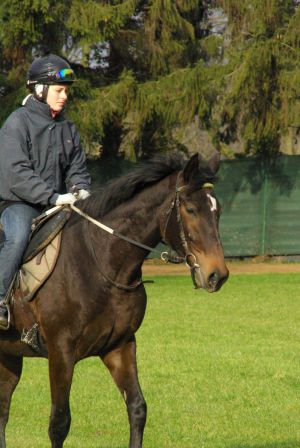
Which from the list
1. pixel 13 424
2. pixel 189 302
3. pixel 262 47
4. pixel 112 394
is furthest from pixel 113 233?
pixel 262 47

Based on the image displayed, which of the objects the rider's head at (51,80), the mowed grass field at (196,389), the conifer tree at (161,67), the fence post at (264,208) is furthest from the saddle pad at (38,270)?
the fence post at (264,208)

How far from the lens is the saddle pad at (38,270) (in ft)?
22.9

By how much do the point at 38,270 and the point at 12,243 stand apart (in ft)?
1.00

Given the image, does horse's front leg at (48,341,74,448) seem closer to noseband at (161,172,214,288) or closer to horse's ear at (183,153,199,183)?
noseband at (161,172,214,288)

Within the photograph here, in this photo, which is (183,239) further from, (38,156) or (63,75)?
(63,75)

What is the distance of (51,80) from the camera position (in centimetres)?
737

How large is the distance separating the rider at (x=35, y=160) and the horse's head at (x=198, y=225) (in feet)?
3.13

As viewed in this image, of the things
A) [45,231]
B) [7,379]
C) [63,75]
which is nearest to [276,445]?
[7,379]

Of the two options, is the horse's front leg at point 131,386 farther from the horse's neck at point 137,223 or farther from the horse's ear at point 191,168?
the horse's ear at point 191,168

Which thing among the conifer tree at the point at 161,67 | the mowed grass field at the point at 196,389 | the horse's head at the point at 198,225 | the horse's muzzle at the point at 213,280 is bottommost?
the conifer tree at the point at 161,67

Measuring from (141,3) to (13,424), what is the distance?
18.0 metres

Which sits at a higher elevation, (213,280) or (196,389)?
(213,280)

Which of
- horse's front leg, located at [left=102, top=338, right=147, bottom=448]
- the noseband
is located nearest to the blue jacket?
the noseband

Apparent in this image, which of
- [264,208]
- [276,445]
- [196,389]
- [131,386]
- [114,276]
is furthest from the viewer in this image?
[264,208]
